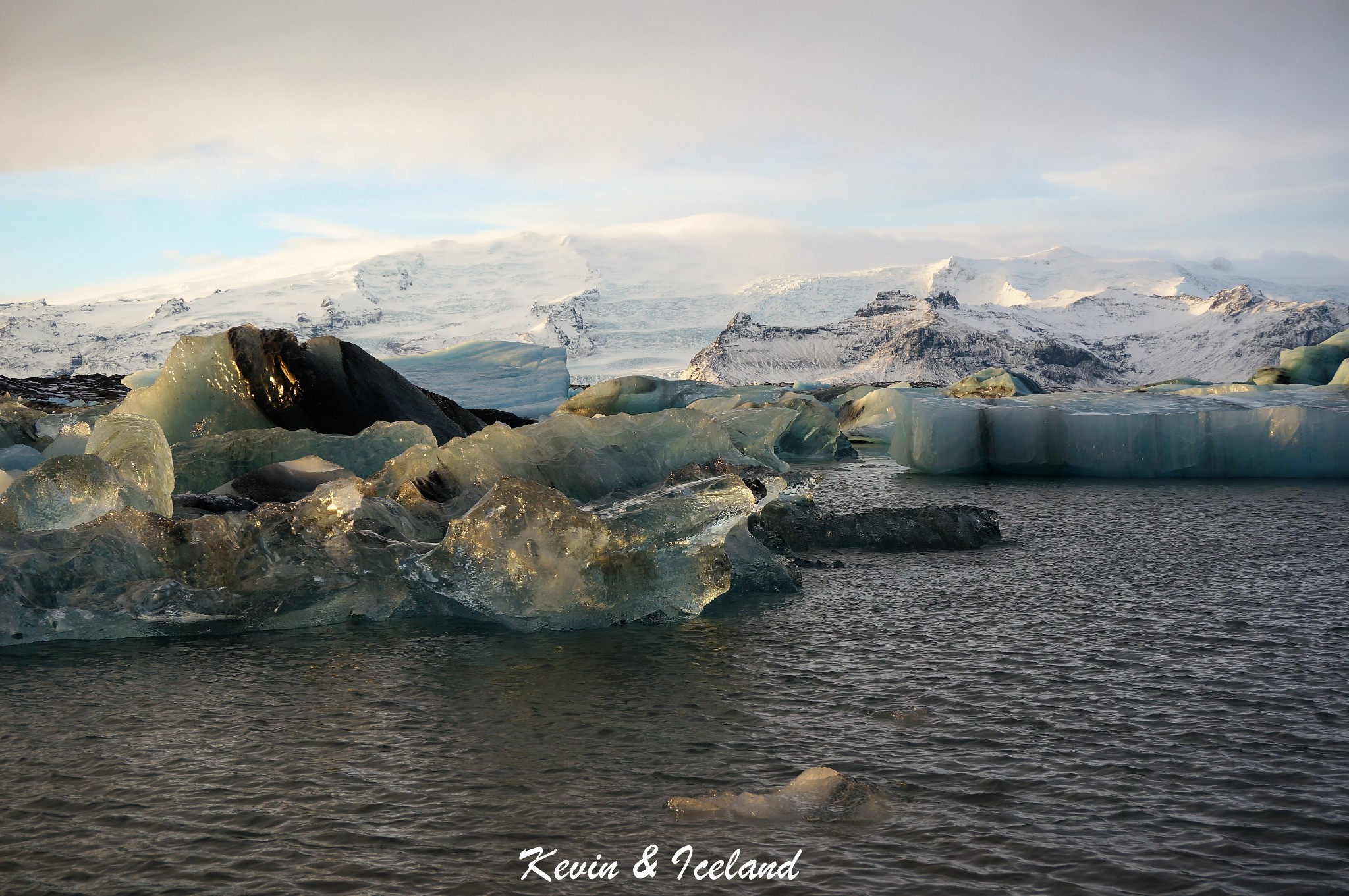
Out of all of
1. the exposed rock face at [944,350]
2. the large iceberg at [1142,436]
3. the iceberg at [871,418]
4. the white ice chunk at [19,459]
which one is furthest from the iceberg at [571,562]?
the exposed rock face at [944,350]

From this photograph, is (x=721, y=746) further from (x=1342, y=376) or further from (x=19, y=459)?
(x=1342, y=376)

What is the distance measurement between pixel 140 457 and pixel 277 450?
2708 mm

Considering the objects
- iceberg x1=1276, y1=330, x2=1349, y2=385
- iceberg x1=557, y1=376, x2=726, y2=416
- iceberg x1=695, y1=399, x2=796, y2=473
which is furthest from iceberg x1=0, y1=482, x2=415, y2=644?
iceberg x1=1276, y1=330, x2=1349, y2=385

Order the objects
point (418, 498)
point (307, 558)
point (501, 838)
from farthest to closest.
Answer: point (418, 498)
point (307, 558)
point (501, 838)

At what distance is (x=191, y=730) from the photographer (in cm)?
403

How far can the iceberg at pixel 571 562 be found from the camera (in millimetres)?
5590

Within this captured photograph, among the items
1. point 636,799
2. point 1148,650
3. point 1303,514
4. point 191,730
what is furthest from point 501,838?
point 1303,514

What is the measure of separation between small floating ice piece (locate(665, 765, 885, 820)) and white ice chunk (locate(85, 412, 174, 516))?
5022 mm

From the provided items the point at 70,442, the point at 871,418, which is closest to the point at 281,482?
the point at 70,442

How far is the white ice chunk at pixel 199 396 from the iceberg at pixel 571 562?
21.1 ft

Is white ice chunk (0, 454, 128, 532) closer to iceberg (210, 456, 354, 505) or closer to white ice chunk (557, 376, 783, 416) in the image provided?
iceberg (210, 456, 354, 505)

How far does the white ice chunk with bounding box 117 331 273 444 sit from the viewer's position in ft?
36.6

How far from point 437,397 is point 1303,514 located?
10604 millimetres

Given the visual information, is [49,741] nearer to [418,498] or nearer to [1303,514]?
[418,498]
